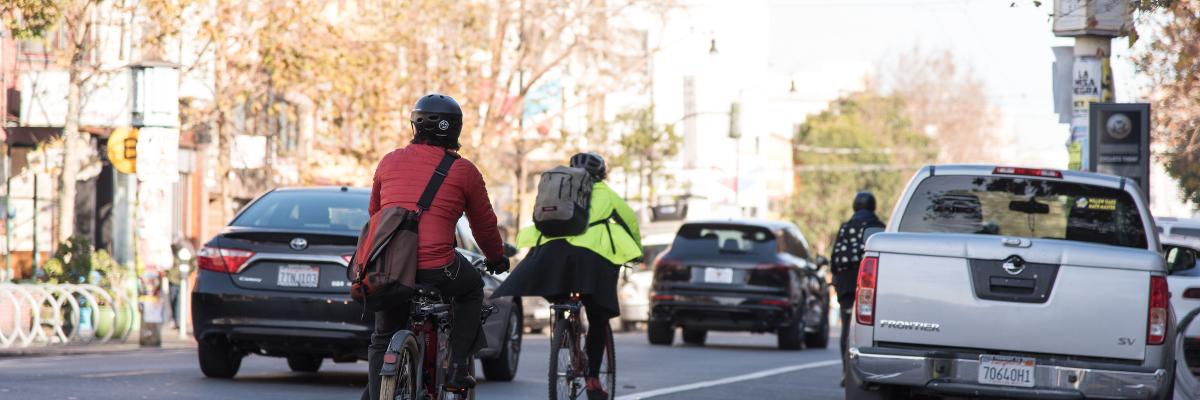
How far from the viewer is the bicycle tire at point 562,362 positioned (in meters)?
11.5

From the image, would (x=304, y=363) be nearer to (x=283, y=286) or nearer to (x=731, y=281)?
(x=283, y=286)

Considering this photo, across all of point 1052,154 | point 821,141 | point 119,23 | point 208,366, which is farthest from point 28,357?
point 1052,154

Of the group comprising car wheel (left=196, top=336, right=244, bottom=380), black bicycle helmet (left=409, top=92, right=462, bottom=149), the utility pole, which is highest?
the utility pole

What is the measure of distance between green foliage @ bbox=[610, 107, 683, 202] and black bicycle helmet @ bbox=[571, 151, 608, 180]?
30.9 m

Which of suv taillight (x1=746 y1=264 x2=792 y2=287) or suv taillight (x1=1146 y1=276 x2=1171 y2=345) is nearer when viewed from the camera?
suv taillight (x1=1146 y1=276 x2=1171 y2=345)

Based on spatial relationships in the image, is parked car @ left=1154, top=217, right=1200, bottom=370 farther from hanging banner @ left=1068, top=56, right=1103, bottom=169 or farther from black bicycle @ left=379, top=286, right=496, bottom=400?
hanging banner @ left=1068, top=56, right=1103, bottom=169

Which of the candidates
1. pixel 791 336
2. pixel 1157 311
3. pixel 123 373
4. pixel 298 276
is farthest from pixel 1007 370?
pixel 791 336

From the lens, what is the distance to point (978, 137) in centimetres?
9512

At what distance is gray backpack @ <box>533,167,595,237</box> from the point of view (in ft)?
38.2

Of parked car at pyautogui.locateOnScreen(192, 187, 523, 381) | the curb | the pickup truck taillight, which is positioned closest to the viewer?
the pickup truck taillight

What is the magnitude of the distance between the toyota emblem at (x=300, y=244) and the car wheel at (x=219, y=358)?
107cm

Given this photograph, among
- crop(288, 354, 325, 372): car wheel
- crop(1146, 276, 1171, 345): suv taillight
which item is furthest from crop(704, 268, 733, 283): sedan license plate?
crop(1146, 276, 1171, 345): suv taillight

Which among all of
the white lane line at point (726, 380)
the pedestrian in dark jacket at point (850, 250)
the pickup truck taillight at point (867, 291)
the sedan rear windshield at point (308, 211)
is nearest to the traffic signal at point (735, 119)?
the white lane line at point (726, 380)

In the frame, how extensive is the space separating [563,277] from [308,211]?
2953mm
